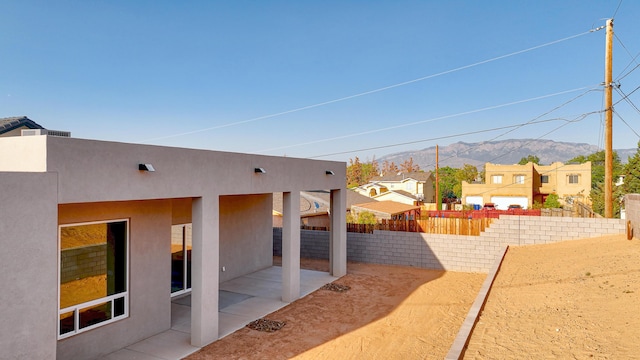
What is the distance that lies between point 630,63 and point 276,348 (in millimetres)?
19686

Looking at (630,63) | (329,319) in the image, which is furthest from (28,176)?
(630,63)

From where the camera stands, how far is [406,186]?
59.0 metres

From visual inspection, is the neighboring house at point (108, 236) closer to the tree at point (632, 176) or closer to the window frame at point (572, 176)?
the tree at point (632, 176)

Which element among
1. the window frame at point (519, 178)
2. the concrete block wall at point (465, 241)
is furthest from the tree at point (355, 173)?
the concrete block wall at point (465, 241)

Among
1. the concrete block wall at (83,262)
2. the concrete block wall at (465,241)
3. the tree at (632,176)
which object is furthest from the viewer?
the tree at (632,176)

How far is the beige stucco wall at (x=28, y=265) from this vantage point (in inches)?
181

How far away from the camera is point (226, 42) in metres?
30.2

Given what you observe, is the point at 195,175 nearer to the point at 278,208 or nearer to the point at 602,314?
the point at 602,314

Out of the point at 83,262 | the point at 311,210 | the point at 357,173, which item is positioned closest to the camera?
the point at 83,262

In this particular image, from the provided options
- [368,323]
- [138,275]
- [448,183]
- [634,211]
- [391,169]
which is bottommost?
[368,323]

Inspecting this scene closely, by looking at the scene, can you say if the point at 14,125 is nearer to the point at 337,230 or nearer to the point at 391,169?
the point at 337,230

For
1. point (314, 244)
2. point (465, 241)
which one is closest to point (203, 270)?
point (314, 244)

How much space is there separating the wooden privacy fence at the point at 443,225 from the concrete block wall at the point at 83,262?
38.9 feet

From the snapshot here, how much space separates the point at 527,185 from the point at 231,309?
45.2 meters
